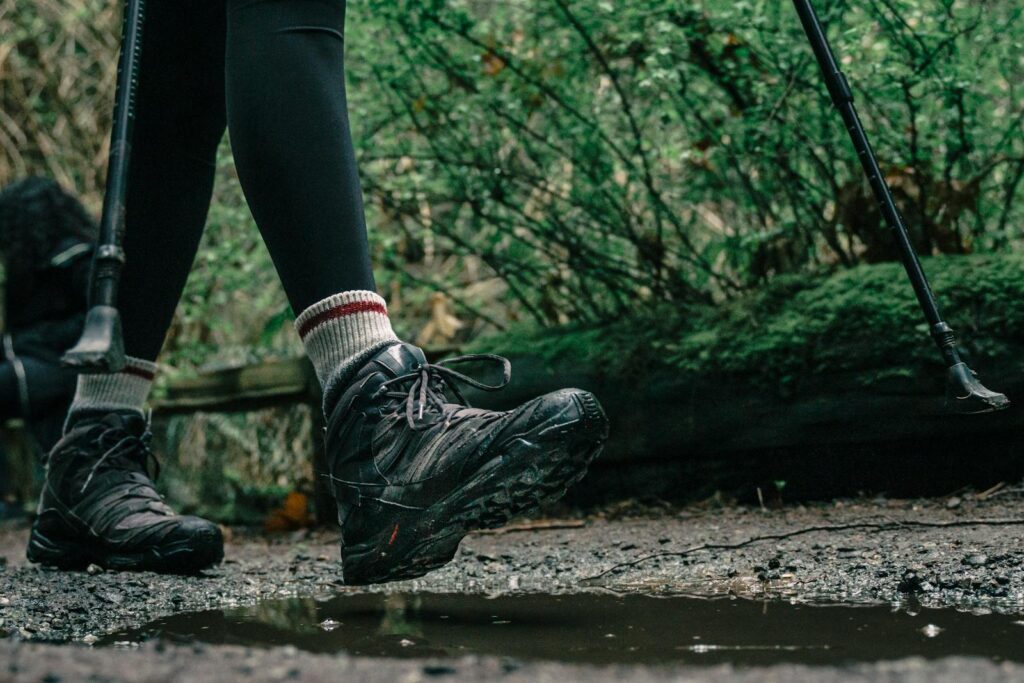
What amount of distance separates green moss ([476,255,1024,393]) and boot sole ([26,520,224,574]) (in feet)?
4.79

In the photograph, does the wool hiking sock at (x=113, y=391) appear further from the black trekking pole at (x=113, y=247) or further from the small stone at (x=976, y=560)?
the small stone at (x=976, y=560)

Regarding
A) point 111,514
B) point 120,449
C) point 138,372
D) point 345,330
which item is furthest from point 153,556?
point 345,330

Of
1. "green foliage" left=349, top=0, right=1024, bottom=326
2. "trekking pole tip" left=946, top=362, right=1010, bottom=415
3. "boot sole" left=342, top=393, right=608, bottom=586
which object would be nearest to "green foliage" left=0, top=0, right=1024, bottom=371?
"green foliage" left=349, top=0, right=1024, bottom=326

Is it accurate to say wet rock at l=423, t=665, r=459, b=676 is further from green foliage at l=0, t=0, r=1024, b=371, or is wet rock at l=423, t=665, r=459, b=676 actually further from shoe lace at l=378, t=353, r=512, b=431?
green foliage at l=0, t=0, r=1024, b=371

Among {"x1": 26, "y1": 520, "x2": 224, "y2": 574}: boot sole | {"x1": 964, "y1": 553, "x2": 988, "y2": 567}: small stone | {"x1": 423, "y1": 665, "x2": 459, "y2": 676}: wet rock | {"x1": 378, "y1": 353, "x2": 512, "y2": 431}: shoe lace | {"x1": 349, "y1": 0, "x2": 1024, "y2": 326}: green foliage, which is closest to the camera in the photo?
{"x1": 423, "y1": 665, "x2": 459, "y2": 676}: wet rock

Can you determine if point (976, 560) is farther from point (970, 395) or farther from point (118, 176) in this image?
point (118, 176)

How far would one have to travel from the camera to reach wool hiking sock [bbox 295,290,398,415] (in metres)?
1.64

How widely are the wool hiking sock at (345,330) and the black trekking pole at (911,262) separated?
85 centimetres

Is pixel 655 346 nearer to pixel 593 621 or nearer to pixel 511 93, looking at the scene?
pixel 511 93

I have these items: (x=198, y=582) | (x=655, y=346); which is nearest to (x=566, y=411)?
(x=198, y=582)

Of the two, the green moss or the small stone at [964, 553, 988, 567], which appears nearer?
the small stone at [964, 553, 988, 567]

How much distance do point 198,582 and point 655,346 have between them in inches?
60.1

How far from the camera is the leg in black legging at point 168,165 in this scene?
2061 millimetres

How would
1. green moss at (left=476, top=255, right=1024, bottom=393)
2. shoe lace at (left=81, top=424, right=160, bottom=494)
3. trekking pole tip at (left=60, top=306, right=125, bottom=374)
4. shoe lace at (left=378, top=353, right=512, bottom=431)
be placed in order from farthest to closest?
1. green moss at (left=476, top=255, right=1024, bottom=393)
2. shoe lace at (left=81, top=424, right=160, bottom=494)
3. shoe lace at (left=378, top=353, right=512, bottom=431)
4. trekking pole tip at (left=60, top=306, right=125, bottom=374)
